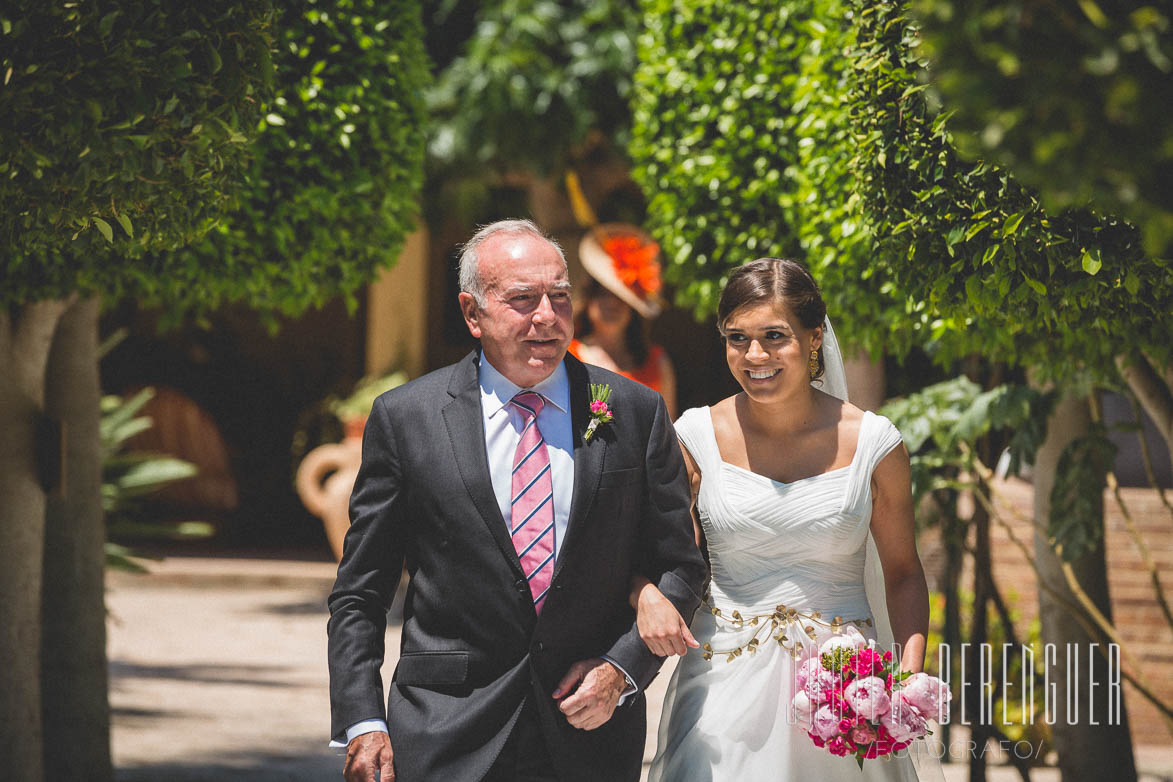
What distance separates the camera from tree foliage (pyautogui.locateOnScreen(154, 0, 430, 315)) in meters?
4.77

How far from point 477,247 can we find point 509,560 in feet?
2.51

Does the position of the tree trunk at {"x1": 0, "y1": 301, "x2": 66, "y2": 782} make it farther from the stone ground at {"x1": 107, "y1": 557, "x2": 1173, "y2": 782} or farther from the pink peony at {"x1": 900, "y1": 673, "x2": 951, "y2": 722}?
the pink peony at {"x1": 900, "y1": 673, "x2": 951, "y2": 722}

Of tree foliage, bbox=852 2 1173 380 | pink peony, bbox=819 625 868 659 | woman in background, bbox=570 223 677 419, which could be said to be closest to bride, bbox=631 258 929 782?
pink peony, bbox=819 625 868 659

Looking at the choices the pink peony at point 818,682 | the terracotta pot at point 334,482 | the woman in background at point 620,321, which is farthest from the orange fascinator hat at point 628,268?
the terracotta pot at point 334,482

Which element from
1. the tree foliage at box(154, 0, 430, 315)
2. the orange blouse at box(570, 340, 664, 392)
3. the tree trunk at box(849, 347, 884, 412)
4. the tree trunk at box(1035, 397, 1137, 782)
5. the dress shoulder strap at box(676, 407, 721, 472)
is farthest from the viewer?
the orange blouse at box(570, 340, 664, 392)

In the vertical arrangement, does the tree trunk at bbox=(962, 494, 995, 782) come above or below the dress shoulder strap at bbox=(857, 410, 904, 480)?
below

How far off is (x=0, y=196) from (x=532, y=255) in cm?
135

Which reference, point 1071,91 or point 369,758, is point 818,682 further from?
point 1071,91

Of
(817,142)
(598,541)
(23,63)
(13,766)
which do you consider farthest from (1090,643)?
(23,63)

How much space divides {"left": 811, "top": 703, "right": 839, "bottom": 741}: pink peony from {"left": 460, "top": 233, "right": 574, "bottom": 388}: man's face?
1011 mm

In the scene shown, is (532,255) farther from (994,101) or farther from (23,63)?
(994,101)

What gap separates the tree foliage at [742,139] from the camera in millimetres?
4930

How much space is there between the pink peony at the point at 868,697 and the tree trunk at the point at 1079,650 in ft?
9.39

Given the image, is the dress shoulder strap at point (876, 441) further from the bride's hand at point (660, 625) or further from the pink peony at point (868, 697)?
the bride's hand at point (660, 625)
